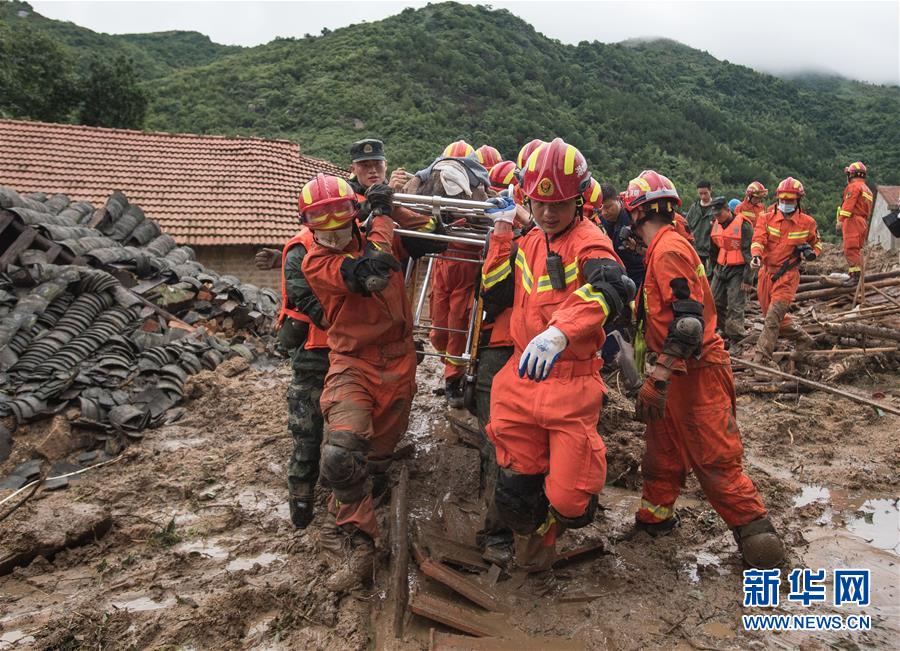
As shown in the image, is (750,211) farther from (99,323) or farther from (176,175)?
(176,175)

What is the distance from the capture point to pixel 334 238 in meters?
3.57

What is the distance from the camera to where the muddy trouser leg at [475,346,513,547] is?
351cm

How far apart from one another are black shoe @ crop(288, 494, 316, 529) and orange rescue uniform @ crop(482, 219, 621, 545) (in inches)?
58.5

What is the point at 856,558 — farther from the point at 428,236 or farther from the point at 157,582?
the point at 157,582

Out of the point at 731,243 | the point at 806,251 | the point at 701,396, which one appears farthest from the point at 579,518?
the point at 731,243

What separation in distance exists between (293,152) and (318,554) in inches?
704

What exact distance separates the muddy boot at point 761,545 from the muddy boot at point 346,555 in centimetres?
202

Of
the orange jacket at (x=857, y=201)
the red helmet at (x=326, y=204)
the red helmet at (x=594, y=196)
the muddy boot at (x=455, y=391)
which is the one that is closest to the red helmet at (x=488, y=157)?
the red helmet at (x=594, y=196)

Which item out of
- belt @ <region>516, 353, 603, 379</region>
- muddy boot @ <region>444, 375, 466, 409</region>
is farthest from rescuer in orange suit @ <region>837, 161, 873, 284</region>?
belt @ <region>516, 353, 603, 379</region>

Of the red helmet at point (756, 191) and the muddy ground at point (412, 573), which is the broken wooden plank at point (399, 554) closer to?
the muddy ground at point (412, 573)

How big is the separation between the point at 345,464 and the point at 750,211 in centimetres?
847

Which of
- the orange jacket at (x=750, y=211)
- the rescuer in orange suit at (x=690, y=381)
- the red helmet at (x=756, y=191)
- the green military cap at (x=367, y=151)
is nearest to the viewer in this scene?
the rescuer in orange suit at (x=690, y=381)

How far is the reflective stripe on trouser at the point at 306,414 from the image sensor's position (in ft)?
13.1

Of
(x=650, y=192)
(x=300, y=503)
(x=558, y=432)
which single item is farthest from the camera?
(x=300, y=503)
